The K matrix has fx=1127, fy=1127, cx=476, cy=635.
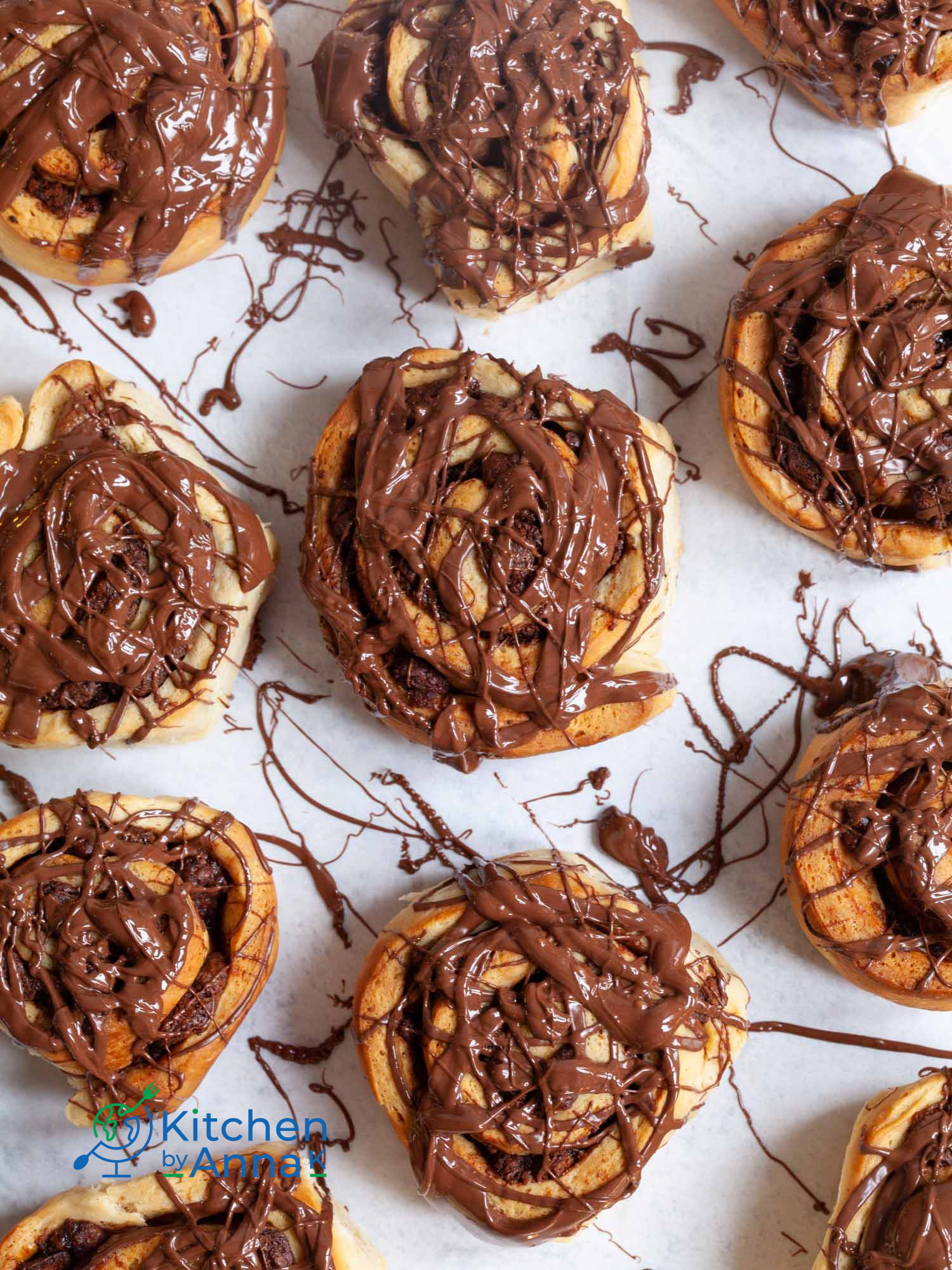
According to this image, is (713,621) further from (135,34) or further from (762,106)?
(135,34)

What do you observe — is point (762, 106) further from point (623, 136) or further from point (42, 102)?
point (42, 102)

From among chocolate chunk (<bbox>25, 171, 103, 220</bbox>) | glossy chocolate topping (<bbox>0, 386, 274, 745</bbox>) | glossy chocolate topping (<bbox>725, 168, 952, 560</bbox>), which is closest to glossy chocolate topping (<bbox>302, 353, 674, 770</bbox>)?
glossy chocolate topping (<bbox>0, 386, 274, 745</bbox>)

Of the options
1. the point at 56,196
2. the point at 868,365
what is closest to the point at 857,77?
the point at 868,365

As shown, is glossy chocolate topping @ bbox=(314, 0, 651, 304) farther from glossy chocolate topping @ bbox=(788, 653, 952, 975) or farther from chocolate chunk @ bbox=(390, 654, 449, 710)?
glossy chocolate topping @ bbox=(788, 653, 952, 975)

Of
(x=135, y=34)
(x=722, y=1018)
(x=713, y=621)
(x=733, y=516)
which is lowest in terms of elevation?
(x=722, y=1018)

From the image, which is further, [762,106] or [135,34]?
[762,106]

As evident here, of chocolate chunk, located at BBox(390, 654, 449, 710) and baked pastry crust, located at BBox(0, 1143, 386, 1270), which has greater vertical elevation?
chocolate chunk, located at BBox(390, 654, 449, 710)

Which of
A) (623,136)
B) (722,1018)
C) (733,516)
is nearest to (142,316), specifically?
(623,136)

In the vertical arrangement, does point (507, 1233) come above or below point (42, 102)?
below
